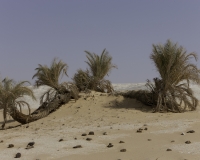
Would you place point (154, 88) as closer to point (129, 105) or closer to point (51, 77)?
point (129, 105)

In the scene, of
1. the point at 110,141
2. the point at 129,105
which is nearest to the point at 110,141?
the point at 110,141

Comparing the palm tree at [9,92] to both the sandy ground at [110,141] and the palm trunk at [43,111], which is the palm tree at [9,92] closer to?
the palm trunk at [43,111]

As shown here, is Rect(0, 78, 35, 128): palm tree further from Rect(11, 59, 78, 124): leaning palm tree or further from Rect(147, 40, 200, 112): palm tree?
Rect(147, 40, 200, 112): palm tree

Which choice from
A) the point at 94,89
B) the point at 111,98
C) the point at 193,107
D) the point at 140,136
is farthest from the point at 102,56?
the point at 140,136

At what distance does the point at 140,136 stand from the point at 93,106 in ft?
17.9

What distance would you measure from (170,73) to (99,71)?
4.21m

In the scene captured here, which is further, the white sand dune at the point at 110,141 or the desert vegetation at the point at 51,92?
the desert vegetation at the point at 51,92

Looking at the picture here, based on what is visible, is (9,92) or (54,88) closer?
(9,92)

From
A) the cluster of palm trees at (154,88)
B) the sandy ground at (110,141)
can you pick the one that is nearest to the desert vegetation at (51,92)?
the cluster of palm trees at (154,88)

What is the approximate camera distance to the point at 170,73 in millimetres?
11844

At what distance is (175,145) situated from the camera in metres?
5.92

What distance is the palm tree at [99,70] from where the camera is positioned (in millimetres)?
14898

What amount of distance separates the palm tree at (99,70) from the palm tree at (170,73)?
343 centimetres

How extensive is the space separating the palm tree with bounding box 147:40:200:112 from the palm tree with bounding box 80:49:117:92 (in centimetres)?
343
